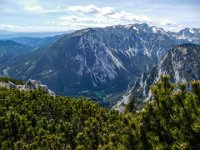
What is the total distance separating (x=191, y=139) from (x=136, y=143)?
7.14 metres

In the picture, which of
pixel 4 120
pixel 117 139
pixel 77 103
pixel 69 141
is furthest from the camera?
pixel 77 103

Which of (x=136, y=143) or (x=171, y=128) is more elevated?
(x=171, y=128)

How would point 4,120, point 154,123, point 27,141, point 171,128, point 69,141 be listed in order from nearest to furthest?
1. point 171,128
2. point 154,123
3. point 69,141
4. point 27,141
5. point 4,120

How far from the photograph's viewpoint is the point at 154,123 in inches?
1159

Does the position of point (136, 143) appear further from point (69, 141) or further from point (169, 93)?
point (69, 141)

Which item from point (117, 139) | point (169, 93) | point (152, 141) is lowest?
point (117, 139)

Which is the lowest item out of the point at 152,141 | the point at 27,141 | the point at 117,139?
the point at 27,141

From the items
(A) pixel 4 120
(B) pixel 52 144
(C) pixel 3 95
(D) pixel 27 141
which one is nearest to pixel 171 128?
(B) pixel 52 144

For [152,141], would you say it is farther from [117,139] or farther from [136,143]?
[117,139]

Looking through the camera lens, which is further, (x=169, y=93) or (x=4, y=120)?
(x=4, y=120)

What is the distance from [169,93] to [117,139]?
11.3 meters

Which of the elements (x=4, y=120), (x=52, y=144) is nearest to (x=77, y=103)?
(x=4, y=120)

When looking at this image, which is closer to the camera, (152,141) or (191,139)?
(191,139)

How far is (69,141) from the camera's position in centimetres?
6538
